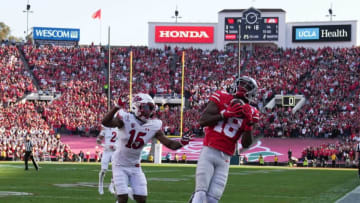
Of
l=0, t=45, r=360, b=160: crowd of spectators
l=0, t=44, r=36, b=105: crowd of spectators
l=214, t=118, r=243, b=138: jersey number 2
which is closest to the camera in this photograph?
l=214, t=118, r=243, b=138: jersey number 2

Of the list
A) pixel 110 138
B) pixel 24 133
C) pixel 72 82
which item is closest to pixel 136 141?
pixel 110 138

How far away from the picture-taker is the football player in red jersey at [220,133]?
26.9 feet

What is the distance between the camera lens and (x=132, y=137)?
923 cm

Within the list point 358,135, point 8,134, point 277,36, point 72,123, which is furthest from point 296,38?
point 8,134

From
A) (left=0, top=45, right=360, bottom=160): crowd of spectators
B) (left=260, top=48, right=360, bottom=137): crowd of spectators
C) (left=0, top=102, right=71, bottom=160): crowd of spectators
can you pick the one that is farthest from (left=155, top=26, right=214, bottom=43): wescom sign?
(left=0, top=102, right=71, bottom=160): crowd of spectators

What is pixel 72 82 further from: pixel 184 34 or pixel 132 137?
pixel 132 137

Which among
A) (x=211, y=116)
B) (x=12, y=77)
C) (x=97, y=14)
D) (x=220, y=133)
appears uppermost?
(x=97, y=14)

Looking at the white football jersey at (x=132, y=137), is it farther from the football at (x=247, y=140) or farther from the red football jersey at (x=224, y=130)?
the football at (x=247, y=140)

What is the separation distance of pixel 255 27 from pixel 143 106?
172ft

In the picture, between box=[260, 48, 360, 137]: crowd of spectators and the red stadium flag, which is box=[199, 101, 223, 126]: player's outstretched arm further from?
the red stadium flag

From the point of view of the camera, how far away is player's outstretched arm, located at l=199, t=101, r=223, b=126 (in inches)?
327

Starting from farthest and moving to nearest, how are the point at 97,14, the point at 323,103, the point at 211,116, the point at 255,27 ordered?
the point at 255,27, the point at 97,14, the point at 323,103, the point at 211,116

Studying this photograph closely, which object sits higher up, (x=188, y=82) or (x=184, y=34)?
(x=184, y=34)

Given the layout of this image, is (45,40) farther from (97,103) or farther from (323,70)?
(323,70)
